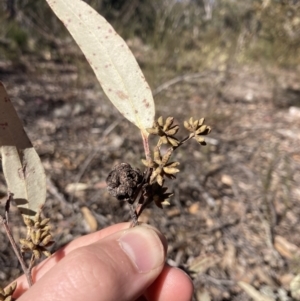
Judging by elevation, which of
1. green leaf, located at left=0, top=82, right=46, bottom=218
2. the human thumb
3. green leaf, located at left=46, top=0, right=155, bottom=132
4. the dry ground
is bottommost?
the dry ground

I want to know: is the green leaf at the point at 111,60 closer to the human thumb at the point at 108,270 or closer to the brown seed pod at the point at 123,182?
the brown seed pod at the point at 123,182

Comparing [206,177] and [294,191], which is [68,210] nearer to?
[206,177]

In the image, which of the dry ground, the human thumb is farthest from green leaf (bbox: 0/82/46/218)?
the dry ground

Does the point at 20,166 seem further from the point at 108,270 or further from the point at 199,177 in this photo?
the point at 199,177

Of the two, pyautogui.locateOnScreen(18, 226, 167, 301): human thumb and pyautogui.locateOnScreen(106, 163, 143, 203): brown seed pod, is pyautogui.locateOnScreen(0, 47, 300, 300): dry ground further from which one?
pyautogui.locateOnScreen(106, 163, 143, 203): brown seed pod

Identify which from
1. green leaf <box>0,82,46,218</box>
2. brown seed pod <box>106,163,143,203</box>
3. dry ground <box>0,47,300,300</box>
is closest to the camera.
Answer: brown seed pod <box>106,163,143,203</box>

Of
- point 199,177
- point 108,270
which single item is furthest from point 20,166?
point 199,177
